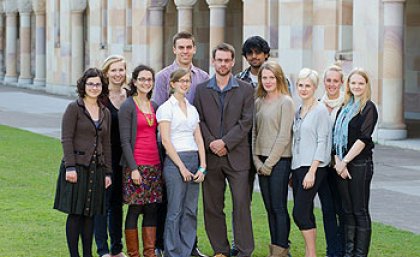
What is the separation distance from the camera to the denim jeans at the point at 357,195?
33.9 ft

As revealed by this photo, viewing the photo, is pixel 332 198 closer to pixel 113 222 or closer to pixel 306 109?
pixel 306 109

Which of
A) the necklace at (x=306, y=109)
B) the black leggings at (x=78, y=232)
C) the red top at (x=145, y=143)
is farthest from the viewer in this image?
the necklace at (x=306, y=109)

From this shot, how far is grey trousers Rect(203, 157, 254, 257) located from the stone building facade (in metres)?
12.1

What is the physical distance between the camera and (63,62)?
40.9m

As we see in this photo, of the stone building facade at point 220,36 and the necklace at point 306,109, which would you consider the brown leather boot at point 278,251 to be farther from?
the stone building facade at point 220,36

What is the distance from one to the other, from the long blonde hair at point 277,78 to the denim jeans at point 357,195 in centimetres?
99

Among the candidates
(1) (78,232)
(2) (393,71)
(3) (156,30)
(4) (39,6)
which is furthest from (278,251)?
(4) (39,6)

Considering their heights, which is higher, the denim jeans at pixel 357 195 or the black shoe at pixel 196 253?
the denim jeans at pixel 357 195

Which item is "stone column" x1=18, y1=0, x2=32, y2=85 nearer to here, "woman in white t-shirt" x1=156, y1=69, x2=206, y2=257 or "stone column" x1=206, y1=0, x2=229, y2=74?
"stone column" x1=206, y1=0, x2=229, y2=74

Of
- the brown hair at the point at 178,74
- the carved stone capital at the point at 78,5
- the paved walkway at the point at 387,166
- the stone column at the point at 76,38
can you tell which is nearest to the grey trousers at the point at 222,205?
the brown hair at the point at 178,74

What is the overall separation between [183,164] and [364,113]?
179 cm

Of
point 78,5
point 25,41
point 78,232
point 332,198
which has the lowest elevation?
point 78,232

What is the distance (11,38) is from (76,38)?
8081 mm

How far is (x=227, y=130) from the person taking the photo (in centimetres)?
1054
